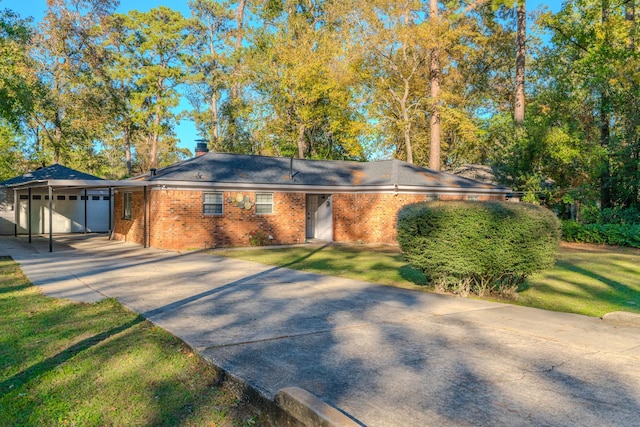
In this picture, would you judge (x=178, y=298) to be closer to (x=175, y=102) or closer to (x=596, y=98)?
(x=596, y=98)

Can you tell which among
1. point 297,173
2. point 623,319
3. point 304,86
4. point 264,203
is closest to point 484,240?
point 623,319

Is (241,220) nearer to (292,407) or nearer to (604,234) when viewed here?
(604,234)

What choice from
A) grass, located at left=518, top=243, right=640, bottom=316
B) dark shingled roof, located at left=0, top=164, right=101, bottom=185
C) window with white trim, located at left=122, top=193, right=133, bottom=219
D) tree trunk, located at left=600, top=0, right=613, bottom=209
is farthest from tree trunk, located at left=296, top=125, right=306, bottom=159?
grass, located at left=518, top=243, right=640, bottom=316

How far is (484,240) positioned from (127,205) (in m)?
16.5

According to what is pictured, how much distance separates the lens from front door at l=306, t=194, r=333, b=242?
69.1ft

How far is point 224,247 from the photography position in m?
17.9

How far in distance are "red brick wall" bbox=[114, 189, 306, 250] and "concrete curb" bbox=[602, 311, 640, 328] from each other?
13.7 m

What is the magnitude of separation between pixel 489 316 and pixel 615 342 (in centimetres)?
164

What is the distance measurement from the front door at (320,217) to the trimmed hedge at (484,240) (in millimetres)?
12595

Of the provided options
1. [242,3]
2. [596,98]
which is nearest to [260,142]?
[242,3]

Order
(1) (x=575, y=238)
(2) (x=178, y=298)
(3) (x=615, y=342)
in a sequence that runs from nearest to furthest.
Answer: (3) (x=615, y=342) → (2) (x=178, y=298) → (1) (x=575, y=238)

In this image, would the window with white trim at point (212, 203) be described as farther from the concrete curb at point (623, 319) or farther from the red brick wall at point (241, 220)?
the concrete curb at point (623, 319)

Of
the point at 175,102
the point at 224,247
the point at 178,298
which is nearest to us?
the point at 178,298

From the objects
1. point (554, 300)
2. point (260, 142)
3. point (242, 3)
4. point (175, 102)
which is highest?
point (242, 3)
